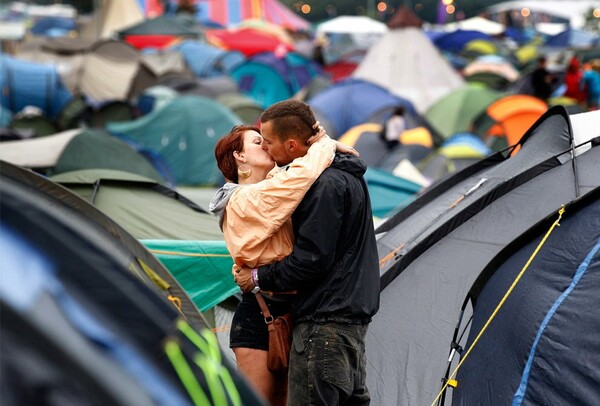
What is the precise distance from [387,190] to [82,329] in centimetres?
785

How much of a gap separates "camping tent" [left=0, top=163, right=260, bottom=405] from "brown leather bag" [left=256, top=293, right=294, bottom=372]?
52.9 inches

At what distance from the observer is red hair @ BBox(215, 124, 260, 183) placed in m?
3.60

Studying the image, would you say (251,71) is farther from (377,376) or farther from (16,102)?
(377,376)

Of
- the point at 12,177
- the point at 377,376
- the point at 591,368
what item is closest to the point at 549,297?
the point at 591,368

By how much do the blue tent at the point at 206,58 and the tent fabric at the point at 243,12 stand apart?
15045mm

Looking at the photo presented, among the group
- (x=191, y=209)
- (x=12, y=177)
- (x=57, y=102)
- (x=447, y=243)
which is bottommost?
(x=57, y=102)

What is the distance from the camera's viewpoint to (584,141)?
4.74 metres

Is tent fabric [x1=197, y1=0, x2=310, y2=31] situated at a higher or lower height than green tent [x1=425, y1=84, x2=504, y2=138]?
lower

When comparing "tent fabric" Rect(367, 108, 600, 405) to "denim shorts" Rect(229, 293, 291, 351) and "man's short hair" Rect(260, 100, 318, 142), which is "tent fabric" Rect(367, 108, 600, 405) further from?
"man's short hair" Rect(260, 100, 318, 142)

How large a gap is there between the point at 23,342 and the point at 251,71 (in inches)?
929

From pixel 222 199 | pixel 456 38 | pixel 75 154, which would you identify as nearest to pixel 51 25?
pixel 456 38

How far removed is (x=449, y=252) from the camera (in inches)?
191

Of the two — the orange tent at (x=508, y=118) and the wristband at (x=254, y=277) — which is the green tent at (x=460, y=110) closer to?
the orange tent at (x=508, y=118)

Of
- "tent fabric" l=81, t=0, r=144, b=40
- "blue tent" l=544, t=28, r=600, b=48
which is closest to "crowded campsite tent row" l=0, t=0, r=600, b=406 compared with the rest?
"tent fabric" l=81, t=0, r=144, b=40
